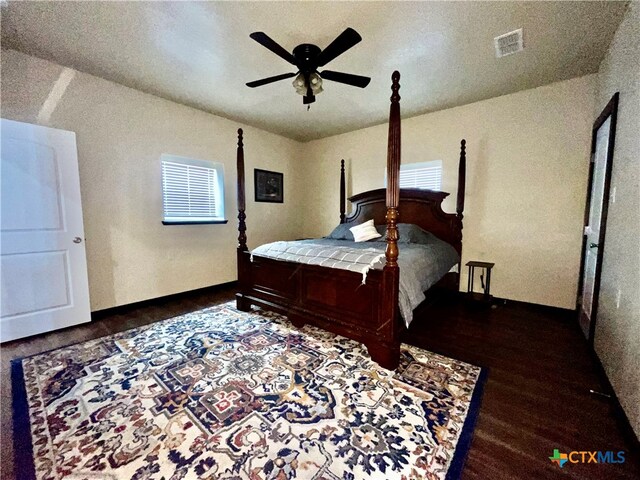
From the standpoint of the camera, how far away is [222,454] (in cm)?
128

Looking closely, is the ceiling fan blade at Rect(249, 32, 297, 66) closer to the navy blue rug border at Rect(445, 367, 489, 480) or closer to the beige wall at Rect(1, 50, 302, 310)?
the beige wall at Rect(1, 50, 302, 310)

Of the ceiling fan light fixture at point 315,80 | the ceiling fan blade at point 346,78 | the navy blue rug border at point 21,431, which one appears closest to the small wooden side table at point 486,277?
the ceiling fan blade at point 346,78

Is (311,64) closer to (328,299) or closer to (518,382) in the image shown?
(328,299)

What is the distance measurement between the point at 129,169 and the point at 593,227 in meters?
5.09

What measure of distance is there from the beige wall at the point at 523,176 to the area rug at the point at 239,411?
78.6 inches

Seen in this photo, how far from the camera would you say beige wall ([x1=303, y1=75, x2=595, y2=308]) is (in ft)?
9.58

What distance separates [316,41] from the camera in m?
2.23

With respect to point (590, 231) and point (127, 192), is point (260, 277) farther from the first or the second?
point (590, 231)

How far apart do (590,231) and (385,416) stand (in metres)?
2.83

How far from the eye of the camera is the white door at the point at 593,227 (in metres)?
2.40

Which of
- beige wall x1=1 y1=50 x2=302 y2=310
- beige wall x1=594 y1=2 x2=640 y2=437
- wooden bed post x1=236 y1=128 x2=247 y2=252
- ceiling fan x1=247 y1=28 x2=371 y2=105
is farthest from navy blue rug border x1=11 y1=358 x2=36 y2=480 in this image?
beige wall x1=594 y1=2 x2=640 y2=437

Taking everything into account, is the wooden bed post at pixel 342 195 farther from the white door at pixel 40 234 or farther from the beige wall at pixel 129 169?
the white door at pixel 40 234

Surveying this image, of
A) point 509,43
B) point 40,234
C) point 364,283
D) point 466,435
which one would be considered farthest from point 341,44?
point 40,234

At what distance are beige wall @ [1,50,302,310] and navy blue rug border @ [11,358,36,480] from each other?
1.25 m
